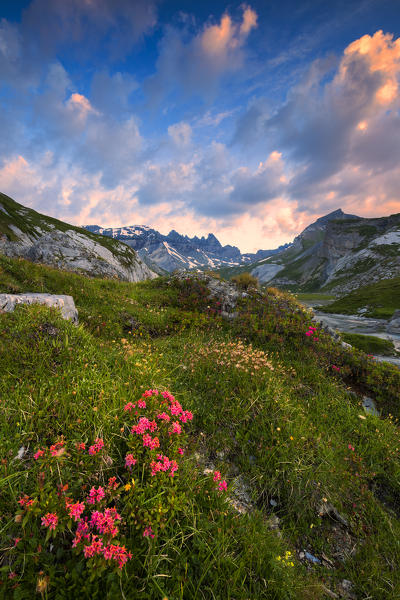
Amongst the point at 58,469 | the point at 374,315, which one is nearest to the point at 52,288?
the point at 58,469

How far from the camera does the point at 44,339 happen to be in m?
5.17

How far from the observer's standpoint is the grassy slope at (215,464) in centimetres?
231

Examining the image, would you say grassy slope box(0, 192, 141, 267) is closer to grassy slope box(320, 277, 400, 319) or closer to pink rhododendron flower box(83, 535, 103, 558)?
pink rhododendron flower box(83, 535, 103, 558)

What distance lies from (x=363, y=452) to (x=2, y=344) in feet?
27.0

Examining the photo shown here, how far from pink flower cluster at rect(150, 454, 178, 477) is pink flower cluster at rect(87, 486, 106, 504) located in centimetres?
57

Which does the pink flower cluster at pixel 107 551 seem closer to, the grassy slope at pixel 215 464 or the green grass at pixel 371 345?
the grassy slope at pixel 215 464

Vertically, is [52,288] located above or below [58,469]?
above

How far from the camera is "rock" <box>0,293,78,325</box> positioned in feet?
21.0

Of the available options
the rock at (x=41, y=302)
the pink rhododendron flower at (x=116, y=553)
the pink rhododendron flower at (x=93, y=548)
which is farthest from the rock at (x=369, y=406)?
the rock at (x=41, y=302)

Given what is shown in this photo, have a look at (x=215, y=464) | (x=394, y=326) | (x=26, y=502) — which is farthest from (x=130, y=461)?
(x=394, y=326)

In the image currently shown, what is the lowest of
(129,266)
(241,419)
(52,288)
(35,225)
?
(241,419)

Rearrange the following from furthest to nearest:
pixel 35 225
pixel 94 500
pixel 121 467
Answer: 1. pixel 35 225
2. pixel 121 467
3. pixel 94 500

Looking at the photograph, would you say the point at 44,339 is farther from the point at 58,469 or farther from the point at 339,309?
the point at 339,309

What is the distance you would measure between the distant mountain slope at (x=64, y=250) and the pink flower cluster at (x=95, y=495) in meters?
17.8
